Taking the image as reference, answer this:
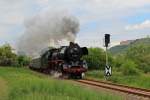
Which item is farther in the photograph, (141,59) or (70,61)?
(141,59)

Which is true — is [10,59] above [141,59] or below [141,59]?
above

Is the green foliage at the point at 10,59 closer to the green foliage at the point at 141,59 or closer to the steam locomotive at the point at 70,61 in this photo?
the green foliage at the point at 141,59

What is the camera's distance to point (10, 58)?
292 ft

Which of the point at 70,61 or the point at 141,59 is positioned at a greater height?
the point at 141,59

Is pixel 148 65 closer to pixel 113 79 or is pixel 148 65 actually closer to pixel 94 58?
pixel 94 58

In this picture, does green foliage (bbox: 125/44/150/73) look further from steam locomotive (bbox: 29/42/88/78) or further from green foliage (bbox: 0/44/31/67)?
green foliage (bbox: 0/44/31/67)

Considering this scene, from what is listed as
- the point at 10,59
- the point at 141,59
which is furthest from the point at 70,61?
the point at 10,59

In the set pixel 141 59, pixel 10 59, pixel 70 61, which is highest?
pixel 10 59

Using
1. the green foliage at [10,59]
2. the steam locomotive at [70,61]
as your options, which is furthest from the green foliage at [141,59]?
the green foliage at [10,59]

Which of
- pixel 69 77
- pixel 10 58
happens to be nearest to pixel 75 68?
pixel 69 77

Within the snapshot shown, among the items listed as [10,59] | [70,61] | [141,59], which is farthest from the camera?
[10,59]

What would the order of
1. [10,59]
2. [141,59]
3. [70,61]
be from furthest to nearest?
[10,59] → [141,59] → [70,61]

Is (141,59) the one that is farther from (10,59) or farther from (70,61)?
(10,59)

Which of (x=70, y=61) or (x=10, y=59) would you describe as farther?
(x=10, y=59)
